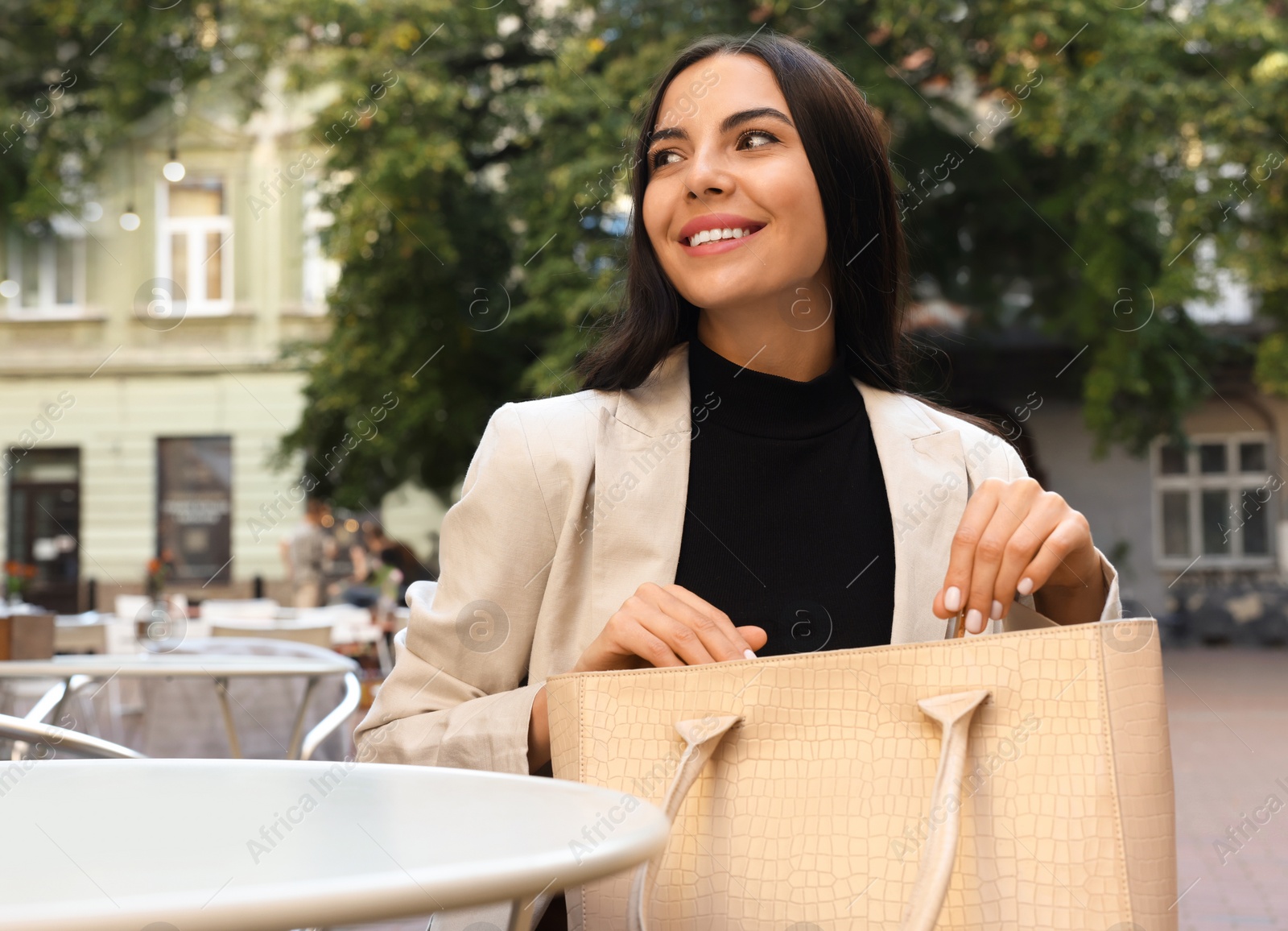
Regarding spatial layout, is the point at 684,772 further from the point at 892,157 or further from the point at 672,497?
the point at 892,157

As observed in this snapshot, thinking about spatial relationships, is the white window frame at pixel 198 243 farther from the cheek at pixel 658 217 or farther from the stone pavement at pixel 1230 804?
the cheek at pixel 658 217

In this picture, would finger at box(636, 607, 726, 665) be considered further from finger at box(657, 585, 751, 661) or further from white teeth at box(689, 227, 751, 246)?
white teeth at box(689, 227, 751, 246)

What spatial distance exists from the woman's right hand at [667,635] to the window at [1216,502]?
20.1 metres

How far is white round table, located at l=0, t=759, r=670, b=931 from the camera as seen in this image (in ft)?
2.27

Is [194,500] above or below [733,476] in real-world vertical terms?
above

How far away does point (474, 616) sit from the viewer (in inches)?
Result: 58.4

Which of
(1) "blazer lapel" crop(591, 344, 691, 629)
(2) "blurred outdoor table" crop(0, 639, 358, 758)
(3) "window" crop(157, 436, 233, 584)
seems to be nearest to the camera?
(1) "blazer lapel" crop(591, 344, 691, 629)

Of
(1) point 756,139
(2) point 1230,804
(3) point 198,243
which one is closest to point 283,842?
(1) point 756,139

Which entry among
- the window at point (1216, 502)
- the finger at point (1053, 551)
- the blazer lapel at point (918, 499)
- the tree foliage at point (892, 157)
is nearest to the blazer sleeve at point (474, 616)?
the blazer lapel at point (918, 499)

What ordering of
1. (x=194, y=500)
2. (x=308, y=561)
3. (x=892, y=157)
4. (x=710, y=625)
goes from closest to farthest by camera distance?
(x=710, y=625) < (x=892, y=157) < (x=308, y=561) < (x=194, y=500)

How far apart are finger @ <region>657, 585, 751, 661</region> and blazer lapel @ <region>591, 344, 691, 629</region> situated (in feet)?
0.64

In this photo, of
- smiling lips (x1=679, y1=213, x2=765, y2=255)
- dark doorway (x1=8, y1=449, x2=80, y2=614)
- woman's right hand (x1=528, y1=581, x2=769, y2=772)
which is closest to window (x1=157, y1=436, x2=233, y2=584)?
dark doorway (x1=8, y1=449, x2=80, y2=614)

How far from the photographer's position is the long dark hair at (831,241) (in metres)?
1.70

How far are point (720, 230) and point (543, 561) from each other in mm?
467
